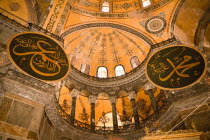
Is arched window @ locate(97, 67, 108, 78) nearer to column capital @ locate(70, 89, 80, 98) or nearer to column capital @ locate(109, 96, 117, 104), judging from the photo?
column capital @ locate(109, 96, 117, 104)

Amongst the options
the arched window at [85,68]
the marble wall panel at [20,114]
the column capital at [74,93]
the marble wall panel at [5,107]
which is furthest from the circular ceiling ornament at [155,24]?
the marble wall panel at [5,107]

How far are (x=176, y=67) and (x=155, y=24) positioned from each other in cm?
395

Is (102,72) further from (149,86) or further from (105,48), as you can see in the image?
(149,86)

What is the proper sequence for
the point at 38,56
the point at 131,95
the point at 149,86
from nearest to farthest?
the point at 38,56 → the point at 149,86 → the point at 131,95

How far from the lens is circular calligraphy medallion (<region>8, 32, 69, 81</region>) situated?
743 cm

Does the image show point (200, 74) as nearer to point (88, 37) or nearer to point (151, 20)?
point (151, 20)

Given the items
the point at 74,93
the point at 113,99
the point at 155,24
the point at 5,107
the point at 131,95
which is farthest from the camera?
the point at 155,24

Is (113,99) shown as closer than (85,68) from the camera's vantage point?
Yes

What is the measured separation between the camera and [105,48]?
1286 centimetres

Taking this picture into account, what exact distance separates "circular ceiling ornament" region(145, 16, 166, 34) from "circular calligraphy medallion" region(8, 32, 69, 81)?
17.1ft

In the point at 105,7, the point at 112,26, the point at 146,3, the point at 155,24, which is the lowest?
the point at 155,24

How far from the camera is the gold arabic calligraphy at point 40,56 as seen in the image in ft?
25.0

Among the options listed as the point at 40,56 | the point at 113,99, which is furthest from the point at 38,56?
the point at 113,99

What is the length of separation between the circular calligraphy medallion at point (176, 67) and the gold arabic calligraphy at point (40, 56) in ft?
12.2
